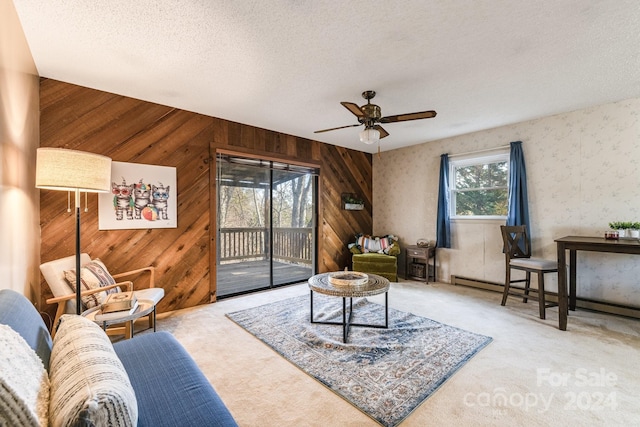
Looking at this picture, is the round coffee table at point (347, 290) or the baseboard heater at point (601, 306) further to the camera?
the baseboard heater at point (601, 306)

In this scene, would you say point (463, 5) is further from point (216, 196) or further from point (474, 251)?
point (474, 251)

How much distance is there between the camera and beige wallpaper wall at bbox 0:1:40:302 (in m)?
1.65

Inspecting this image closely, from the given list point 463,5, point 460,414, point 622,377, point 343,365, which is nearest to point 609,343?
point 622,377

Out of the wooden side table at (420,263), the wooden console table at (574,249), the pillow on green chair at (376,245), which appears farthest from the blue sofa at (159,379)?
the wooden side table at (420,263)

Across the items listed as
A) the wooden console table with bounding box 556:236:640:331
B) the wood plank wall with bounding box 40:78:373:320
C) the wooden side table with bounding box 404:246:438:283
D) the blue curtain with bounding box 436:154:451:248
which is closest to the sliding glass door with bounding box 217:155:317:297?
the wood plank wall with bounding box 40:78:373:320

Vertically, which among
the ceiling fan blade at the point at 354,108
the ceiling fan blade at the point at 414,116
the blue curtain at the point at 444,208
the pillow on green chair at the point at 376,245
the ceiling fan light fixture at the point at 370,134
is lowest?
the pillow on green chair at the point at 376,245

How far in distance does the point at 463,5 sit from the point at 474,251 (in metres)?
3.68

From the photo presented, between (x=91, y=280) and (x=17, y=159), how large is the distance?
3.56ft

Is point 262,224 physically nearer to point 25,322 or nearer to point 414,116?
point 414,116

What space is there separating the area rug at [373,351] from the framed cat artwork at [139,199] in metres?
1.51

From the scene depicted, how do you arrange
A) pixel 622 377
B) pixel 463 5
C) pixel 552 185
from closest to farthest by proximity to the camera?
pixel 463 5 → pixel 622 377 → pixel 552 185

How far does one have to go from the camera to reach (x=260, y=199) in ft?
14.5

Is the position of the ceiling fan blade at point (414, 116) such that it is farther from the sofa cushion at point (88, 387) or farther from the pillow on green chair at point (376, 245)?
the sofa cushion at point (88, 387)

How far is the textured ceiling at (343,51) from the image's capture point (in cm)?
182
